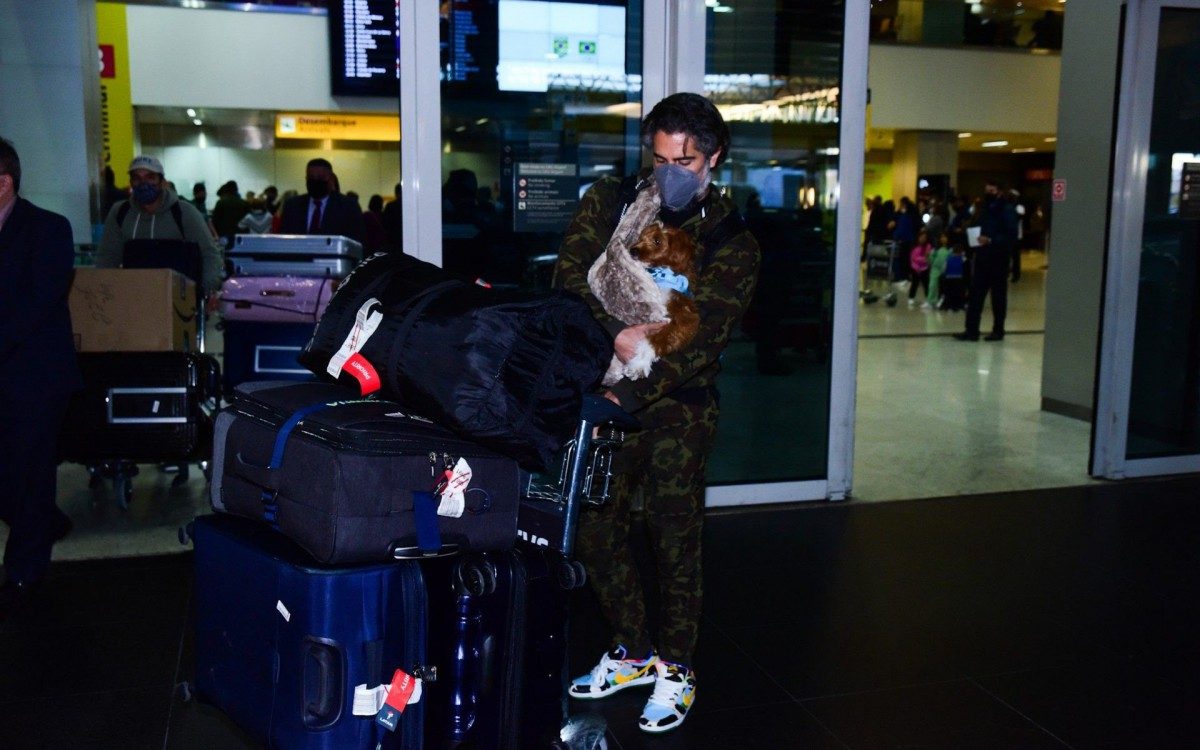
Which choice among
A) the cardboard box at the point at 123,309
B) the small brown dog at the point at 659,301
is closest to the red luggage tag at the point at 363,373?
the small brown dog at the point at 659,301

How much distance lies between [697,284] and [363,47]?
9.98 meters

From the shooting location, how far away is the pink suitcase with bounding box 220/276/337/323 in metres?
4.96

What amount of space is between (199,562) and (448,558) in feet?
2.03

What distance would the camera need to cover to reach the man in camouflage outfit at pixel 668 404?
2.61 meters

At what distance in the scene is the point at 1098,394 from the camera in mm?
5758

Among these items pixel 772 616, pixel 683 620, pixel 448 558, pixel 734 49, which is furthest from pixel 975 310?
pixel 448 558

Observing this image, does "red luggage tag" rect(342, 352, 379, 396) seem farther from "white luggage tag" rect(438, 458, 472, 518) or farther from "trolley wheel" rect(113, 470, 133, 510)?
"trolley wheel" rect(113, 470, 133, 510)

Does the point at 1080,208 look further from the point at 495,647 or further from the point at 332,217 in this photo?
the point at 495,647

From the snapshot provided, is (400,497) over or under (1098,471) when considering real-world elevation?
over

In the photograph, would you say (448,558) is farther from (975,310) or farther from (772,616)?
(975,310)

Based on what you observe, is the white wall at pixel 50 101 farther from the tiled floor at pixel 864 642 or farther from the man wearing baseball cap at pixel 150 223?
the tiled floor at pixel 864 642

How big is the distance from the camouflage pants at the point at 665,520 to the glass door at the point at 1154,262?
3734mm

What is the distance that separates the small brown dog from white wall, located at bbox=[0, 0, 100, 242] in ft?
20.1

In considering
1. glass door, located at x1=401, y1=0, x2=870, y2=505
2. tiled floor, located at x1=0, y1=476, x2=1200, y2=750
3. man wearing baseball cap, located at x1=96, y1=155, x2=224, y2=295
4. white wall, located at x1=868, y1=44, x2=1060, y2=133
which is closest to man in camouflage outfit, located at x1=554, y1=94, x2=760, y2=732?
tiled floor, located at x1=0, y1=476, x2=1200, y2=750
